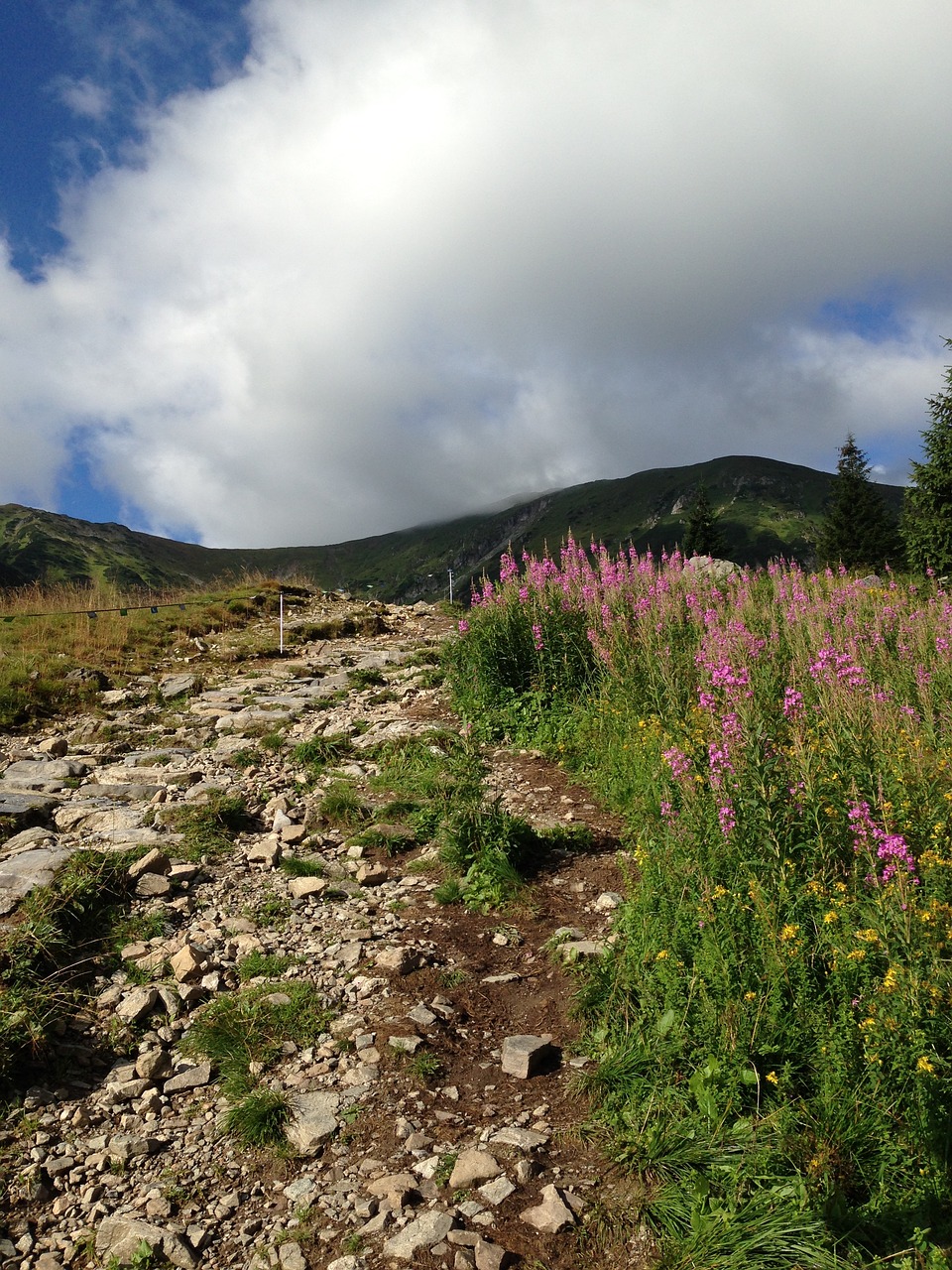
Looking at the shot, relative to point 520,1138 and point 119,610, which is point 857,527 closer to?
point 119,610

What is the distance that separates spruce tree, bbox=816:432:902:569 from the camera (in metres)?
42.6

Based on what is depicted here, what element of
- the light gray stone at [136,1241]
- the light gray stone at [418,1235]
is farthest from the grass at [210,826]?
the light gray stone at [418,1235]

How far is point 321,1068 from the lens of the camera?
4652 mm

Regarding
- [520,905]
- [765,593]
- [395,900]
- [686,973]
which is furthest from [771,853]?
[765,593]

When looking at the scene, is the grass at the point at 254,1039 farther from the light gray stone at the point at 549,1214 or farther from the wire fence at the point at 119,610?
the wire fence at the point at 119,610

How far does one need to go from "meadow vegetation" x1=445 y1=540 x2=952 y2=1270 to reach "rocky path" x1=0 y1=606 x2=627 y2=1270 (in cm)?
45

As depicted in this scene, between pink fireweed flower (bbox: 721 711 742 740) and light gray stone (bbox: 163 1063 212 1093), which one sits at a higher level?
pink fireweed flower (bbox: 721 711 742 740)

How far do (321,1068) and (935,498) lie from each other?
1072 inches

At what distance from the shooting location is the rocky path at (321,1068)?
356 cm

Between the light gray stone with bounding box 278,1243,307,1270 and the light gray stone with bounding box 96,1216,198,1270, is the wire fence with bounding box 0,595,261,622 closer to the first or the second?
the light gray stone with bounding box 96,1216,198,1270

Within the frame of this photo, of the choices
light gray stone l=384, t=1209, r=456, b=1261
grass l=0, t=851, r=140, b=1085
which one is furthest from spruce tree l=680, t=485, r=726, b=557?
light gray stone l=384, t=1209, r=456, b=1261

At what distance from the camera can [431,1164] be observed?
12.6 feet

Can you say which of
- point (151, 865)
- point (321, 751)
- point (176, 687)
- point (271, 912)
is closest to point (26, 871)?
point (151, 865)

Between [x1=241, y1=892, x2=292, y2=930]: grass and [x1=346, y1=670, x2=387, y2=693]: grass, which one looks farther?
[x1=346, y1=670, x2=387, y2=693]: grass
